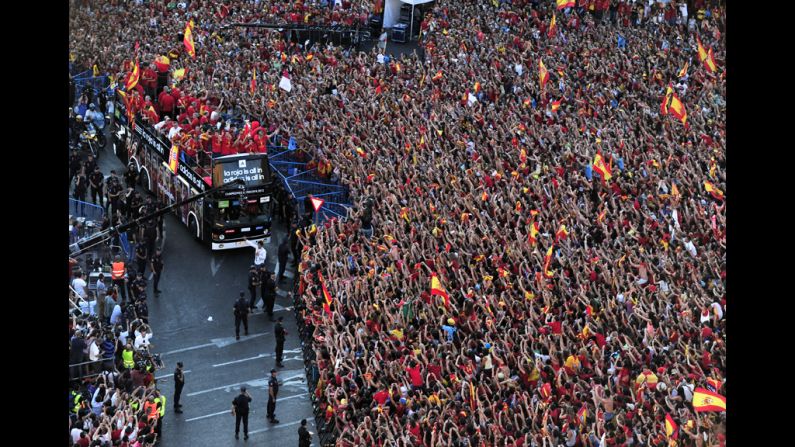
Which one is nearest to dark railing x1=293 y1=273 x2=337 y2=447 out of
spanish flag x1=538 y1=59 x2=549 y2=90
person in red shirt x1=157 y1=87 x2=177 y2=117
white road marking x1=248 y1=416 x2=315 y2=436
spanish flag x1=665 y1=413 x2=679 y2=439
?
white road marking x1=248 y1=416 x2=315 y2=436

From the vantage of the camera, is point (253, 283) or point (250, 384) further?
point (253, 283)

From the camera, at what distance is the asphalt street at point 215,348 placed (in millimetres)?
31188

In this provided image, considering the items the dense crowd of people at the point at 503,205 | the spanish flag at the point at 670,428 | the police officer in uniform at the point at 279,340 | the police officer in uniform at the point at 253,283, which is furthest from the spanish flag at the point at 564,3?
the spanish flag at the point at 670,428

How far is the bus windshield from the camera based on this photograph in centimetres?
3897

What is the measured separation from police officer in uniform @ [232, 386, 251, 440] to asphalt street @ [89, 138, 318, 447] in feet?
0.71

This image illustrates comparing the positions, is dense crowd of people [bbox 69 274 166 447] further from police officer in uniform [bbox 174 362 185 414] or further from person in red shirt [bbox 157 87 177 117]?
person in red shirt [bbox 157 87 177 117]

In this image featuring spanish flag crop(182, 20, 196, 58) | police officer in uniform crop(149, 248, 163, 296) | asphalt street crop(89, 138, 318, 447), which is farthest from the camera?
spanish flag crop(182, 20, 196, 58)

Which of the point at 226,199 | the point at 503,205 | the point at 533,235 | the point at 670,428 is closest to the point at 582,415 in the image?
the point at 670,428

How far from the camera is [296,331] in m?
35.9

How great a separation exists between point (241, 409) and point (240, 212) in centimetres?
983

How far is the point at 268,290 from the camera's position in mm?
36125

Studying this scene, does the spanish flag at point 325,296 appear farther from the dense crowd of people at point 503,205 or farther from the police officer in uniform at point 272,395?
the police officer in uniform at point 272,395

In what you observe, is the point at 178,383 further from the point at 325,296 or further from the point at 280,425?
the point at 325,296
